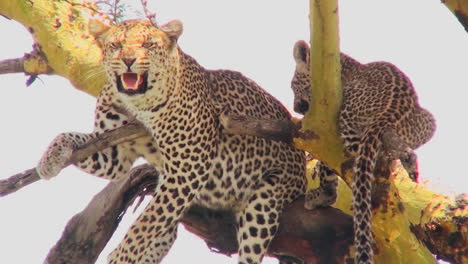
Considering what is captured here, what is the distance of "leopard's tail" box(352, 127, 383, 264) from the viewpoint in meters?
11.1

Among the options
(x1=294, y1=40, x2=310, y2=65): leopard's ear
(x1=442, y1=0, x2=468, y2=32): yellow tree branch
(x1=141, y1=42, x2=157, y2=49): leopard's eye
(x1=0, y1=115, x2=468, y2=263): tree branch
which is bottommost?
(x1=0, y1=115, x2=468, y2=263): tree branch

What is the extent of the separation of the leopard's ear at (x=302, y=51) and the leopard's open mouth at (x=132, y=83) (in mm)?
3500

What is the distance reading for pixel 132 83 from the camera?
39.3 feet

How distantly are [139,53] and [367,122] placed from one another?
2591mm

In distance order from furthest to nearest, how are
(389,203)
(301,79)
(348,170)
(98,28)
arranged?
(301,79) < (98,28) < (348,170) < (389,203)

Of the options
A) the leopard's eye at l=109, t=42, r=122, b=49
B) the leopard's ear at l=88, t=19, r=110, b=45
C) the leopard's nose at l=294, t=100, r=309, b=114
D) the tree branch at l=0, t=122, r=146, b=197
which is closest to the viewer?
the tree branch at l=0, t=122, r=146, b=197

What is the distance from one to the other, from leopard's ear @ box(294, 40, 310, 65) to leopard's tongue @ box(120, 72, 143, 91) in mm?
3584

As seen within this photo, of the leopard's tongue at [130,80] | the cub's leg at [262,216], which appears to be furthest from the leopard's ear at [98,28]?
the cub's leg at [262,216]

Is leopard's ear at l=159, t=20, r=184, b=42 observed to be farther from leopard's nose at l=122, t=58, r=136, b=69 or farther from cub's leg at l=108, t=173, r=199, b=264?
cub's leg at l=108, t=173, r=199, b=264

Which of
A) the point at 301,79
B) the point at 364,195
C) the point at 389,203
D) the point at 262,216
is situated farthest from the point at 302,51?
the point at 364,195

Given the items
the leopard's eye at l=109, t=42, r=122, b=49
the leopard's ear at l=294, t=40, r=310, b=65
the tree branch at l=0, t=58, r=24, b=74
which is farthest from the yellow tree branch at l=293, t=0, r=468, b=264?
the tree branch at l=0, t=58, r=24, b=74

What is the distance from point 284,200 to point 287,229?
1.60 feet

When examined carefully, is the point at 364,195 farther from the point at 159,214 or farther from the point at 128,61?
the point at 128,61

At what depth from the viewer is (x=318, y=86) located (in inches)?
446
